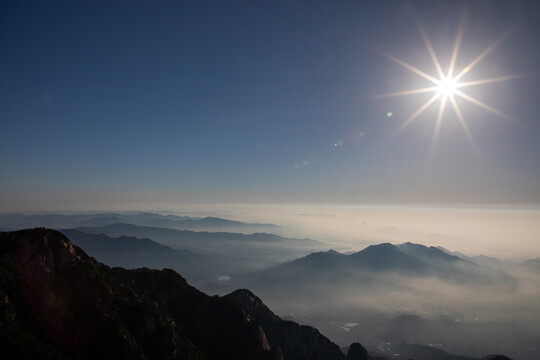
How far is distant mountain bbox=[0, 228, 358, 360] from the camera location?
151 ft

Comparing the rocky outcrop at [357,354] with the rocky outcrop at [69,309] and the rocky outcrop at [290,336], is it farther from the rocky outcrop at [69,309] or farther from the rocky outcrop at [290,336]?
the rocky outcrop at [69,309]

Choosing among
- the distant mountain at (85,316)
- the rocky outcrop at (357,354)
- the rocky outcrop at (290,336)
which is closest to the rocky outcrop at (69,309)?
the distant mountain at (85,316)

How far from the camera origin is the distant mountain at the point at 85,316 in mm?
46031

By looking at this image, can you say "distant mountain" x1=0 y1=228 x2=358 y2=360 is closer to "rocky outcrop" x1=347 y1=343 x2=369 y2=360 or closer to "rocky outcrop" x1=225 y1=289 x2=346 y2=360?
"rocky outcrop" x1=225 y1=289 x2=346 y2=360

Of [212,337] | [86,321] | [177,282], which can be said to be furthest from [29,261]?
[212,337]

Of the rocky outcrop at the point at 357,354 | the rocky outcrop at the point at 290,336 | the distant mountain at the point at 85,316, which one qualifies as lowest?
the rocky outcrop at the point at 357,354

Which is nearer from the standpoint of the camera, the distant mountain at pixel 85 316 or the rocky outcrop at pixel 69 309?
the rocky outcrop at pixel 69 309

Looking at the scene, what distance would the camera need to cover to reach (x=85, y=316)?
53.9 m

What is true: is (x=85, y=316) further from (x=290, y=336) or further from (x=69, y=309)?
(x=290, y=336)

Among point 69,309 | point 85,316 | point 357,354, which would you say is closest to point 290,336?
point 357,354

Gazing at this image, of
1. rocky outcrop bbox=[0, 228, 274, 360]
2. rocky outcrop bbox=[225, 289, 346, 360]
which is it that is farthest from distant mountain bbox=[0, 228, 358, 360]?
rocky outcrop bbox=[225, 289, 346, 360]

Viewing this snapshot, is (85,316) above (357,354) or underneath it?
above

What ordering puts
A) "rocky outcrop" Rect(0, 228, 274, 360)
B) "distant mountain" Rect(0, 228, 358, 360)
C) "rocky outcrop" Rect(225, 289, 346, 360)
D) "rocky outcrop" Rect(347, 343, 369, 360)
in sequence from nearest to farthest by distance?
"rocky outcrop" Rect(0, 228, 274, 360), "distant mountain" Rect(0, 228, 358, 360), "rocky outcrop" Rect(225, 289, 346, 360), "rocky outcrop" Rect(347, 343, 369, 360)

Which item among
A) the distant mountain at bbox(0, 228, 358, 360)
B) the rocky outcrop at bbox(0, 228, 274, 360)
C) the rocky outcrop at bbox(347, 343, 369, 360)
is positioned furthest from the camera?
the rocky outcrop at bbox(347, 343, 369, 360)
